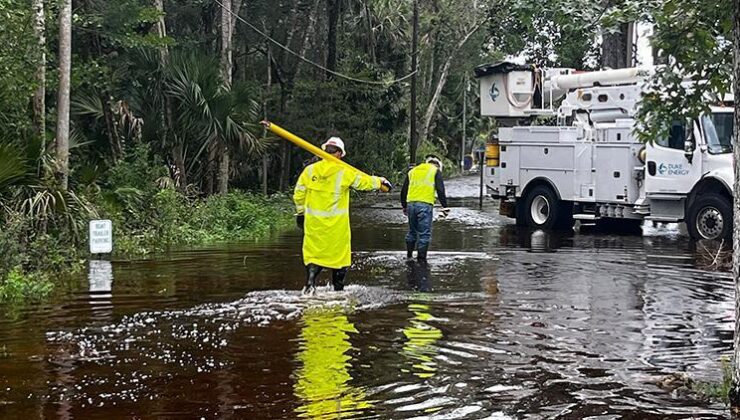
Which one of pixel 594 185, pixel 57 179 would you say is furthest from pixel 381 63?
pixel 57 179

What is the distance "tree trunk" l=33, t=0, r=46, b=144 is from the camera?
14422mm

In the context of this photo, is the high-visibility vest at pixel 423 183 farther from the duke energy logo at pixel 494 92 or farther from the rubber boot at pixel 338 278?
the duke energy logo at pixel 494 92

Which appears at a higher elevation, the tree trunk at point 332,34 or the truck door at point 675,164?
the tree trunk at point 332,34

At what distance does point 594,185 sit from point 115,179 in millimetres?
9606

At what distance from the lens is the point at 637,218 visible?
65.9ft

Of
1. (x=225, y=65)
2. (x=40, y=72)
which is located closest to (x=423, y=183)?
(x=40, y=72)

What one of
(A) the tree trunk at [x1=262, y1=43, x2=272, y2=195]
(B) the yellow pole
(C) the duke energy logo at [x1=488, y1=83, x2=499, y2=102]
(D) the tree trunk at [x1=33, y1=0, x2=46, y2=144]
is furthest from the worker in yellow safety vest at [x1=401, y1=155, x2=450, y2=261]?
(A) the tree trunk at [x1=262, y1=43, x2=272, y2=195]

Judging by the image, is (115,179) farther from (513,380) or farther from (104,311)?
(513,380)

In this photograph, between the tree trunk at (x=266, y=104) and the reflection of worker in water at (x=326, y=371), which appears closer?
the reflection of worker in water at (x=326, y=371)

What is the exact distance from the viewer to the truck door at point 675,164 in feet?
61.5

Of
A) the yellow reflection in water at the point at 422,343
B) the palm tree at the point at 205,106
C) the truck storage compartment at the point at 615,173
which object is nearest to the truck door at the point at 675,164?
the truck storage compartment at the point at 615,173

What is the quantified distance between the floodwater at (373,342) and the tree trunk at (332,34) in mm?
19744

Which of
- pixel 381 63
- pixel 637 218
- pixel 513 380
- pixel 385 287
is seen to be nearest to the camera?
pixel 513 380

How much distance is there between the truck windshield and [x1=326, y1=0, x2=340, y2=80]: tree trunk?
1691cm
